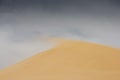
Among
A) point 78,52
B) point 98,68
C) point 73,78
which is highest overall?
point 78,52

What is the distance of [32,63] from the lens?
31.9 ft

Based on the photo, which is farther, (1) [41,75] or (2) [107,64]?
(2) [107,64]

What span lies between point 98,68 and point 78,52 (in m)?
1.08

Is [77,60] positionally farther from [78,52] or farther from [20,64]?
[20,64]

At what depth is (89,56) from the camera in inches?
390

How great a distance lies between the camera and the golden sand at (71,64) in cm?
886

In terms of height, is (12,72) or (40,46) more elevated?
(40,46)

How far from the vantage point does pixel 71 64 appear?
9.55 meters

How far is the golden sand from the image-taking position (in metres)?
8.86

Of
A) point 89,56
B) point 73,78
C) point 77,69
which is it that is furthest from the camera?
point 89,56

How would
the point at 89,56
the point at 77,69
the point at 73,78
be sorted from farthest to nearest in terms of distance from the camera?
the point at 89,56 < the point at 77,69 < the point at 73,78

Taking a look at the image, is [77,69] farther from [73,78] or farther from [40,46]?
[40,46]

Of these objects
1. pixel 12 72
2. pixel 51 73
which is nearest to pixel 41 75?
pixel 51 73

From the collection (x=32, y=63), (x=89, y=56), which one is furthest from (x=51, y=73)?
(x=89, y=56)
